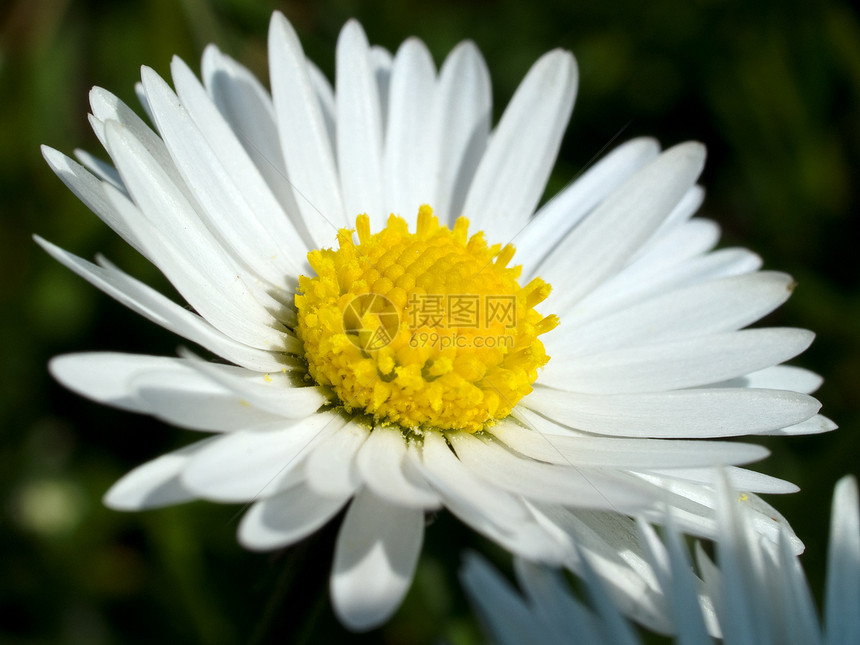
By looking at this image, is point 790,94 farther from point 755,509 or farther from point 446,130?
point 755,509

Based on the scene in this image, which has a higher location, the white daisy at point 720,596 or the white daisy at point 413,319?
the white daisy at point 413,319

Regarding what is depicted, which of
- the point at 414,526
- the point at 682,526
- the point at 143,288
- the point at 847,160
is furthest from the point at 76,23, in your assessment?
the point at 847,160

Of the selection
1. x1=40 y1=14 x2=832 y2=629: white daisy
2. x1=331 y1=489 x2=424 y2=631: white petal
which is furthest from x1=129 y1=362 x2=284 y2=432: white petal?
x1=331 y1=489 x2=424 y2=631: white petal

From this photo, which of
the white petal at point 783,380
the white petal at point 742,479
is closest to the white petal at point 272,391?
the white petal at point 742,479

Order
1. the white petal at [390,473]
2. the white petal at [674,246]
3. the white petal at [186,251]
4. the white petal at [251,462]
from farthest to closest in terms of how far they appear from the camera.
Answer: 1. the white petal at [674,246]
2. the white petal at [186,251]
3. the white petal at [390,473]
4. the white petal at [251,462]

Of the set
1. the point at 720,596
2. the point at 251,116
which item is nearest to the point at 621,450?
the point at 720,596

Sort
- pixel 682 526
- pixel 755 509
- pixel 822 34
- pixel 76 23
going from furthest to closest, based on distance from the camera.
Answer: pixel 822 34
pixel 76 23
pixel 755 509
pixel 682 526

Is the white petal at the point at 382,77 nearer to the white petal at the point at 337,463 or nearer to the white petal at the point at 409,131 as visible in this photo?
the white petal at the point at 409,131
